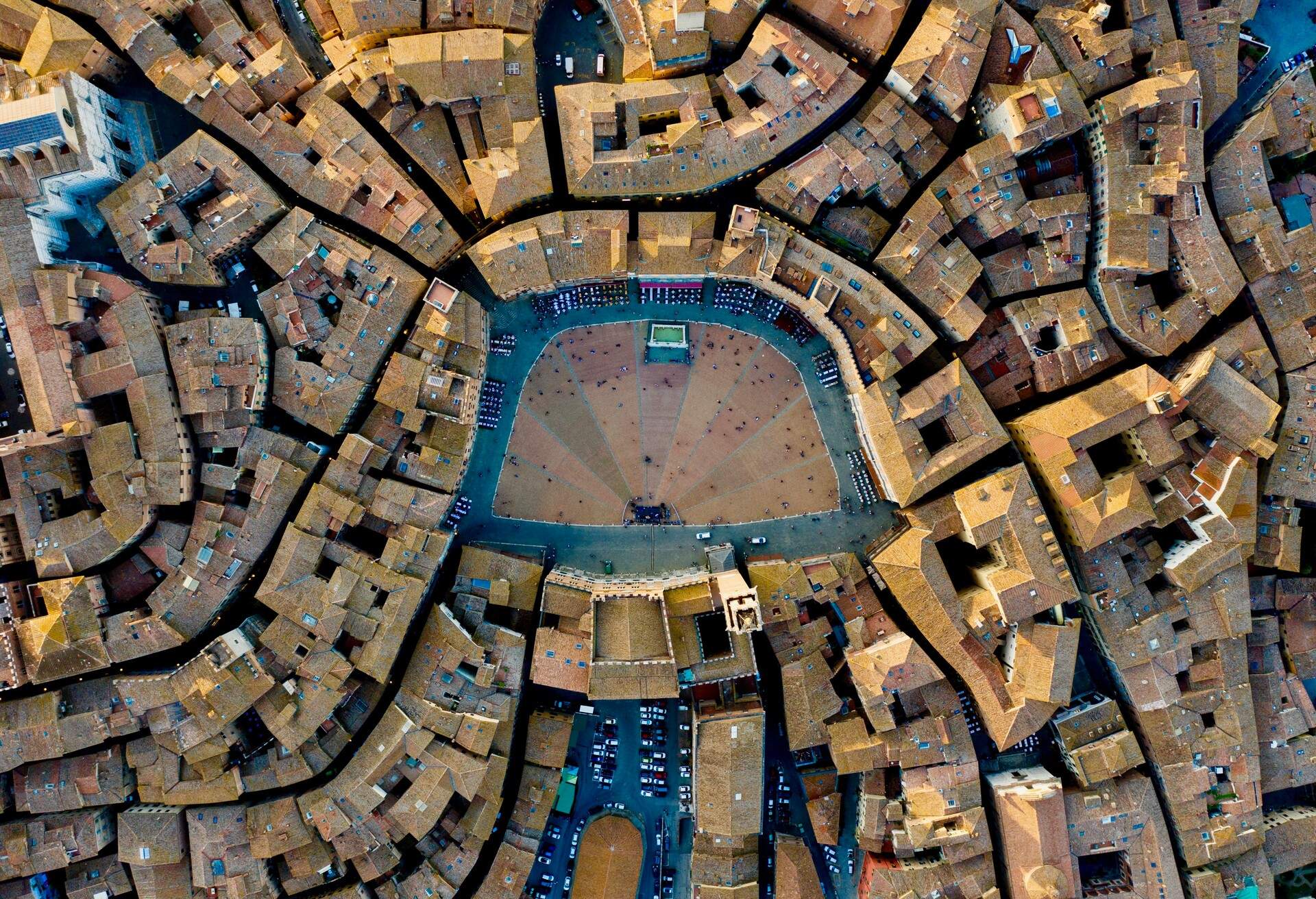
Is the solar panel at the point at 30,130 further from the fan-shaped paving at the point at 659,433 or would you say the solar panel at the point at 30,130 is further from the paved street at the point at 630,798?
the paved street at the point at 630,798

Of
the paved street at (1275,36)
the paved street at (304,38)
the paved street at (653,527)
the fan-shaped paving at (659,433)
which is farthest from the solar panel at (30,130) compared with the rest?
the paved street at (1275,36)

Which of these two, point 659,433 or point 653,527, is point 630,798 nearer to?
point 653,527

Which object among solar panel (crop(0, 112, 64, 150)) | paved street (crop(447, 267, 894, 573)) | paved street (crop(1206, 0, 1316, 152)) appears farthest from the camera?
paved street (crop(1206, 0, 1316, 152))

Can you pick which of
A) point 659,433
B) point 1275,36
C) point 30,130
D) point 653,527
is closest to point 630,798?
point 653,527

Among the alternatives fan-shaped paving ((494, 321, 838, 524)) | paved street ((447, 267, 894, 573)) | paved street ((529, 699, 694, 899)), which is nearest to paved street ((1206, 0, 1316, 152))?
paved street ((447, 267, 894, 573))

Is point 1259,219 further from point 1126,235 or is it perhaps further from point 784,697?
point 784,697

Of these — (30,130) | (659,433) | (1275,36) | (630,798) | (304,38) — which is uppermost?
(304,38)

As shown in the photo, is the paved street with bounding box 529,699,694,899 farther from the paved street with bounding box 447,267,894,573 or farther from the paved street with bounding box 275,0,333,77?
the paved street with bounding box 275,0,333,77
